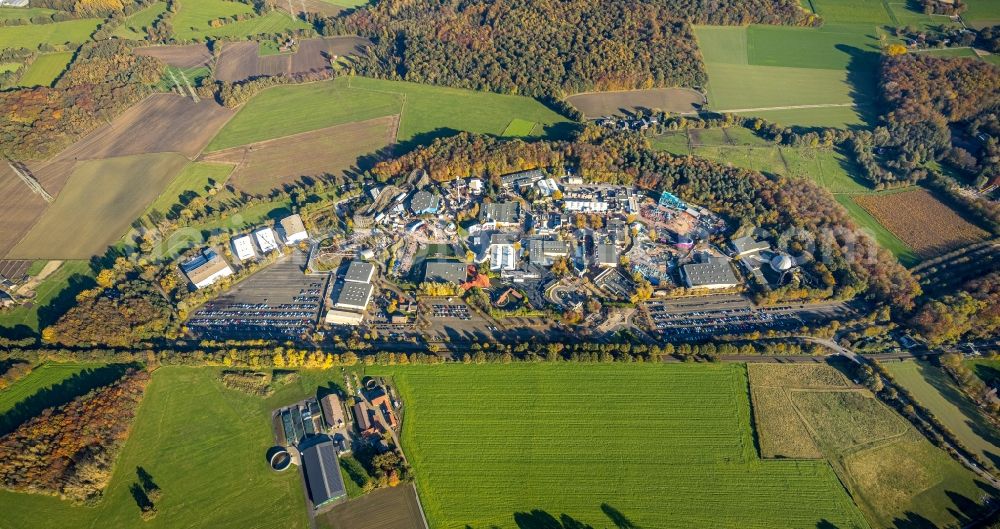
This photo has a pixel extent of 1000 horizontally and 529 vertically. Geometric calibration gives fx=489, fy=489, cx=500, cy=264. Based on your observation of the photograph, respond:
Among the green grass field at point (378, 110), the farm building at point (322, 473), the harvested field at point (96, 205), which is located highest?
the green grass field at point (378, 110)

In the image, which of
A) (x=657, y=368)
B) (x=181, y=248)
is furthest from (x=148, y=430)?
(x=657, y=368)

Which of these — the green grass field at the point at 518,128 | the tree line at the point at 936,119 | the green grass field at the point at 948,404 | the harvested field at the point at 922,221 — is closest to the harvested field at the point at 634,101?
the green grass field at the point at 518,128

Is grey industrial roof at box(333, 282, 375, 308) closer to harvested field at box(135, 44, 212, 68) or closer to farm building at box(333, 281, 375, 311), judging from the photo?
farm building at box(333, 281, 375, 311)

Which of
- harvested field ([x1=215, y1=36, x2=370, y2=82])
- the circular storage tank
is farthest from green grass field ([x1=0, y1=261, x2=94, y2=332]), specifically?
harvested field ([x1=215, y1=36, x2=370, y2=82])

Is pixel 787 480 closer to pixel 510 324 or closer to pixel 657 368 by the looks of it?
pixel 657 368

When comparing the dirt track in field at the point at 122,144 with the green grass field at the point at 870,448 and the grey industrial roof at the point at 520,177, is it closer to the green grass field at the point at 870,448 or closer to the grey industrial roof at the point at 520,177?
the grey industrial roof at the point at 520,177

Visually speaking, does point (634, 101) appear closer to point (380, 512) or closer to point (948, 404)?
point (948, 404)

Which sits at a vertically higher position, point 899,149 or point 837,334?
point 899,149
